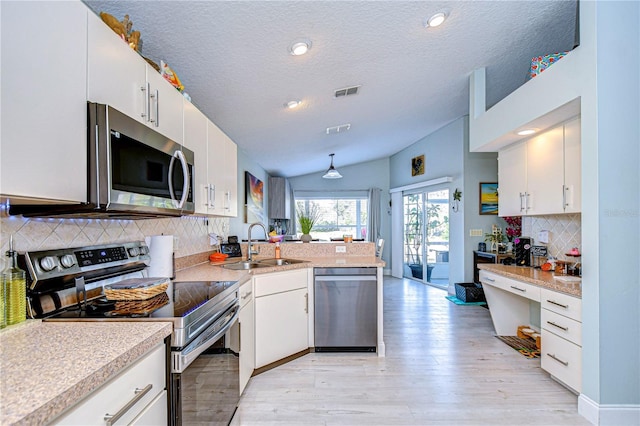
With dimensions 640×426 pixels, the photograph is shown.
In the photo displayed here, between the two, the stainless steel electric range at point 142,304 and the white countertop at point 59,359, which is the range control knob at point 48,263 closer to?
the stainless steel electric range at point 142,304

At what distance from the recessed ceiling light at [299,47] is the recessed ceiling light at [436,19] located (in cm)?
95

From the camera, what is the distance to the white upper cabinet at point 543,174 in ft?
8.38

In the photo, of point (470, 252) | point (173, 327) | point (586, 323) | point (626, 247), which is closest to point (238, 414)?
point (173, 327)

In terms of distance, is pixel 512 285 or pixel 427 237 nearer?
pixel 512 285

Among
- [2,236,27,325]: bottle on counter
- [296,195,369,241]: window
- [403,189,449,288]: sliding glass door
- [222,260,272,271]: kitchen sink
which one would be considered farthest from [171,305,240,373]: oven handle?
[296,195,369,241]: window

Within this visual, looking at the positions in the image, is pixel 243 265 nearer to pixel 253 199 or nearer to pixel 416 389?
pixel 416 389

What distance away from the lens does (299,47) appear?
7.39ft

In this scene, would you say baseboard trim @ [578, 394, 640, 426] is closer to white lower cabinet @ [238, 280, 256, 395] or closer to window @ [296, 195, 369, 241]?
white lower cabinet @ [238, 280, 256, 395]

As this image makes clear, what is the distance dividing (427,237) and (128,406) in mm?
6143

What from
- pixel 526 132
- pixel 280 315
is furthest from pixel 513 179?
pixel 280 315

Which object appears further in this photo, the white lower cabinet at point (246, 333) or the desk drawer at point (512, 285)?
the desk drawer at point (512, 285)

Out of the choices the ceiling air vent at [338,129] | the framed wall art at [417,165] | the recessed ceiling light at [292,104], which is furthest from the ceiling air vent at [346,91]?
the framed wall art at [417,165]

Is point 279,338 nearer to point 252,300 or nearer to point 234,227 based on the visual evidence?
point 252,300

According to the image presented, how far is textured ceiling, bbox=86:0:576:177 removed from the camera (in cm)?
186
